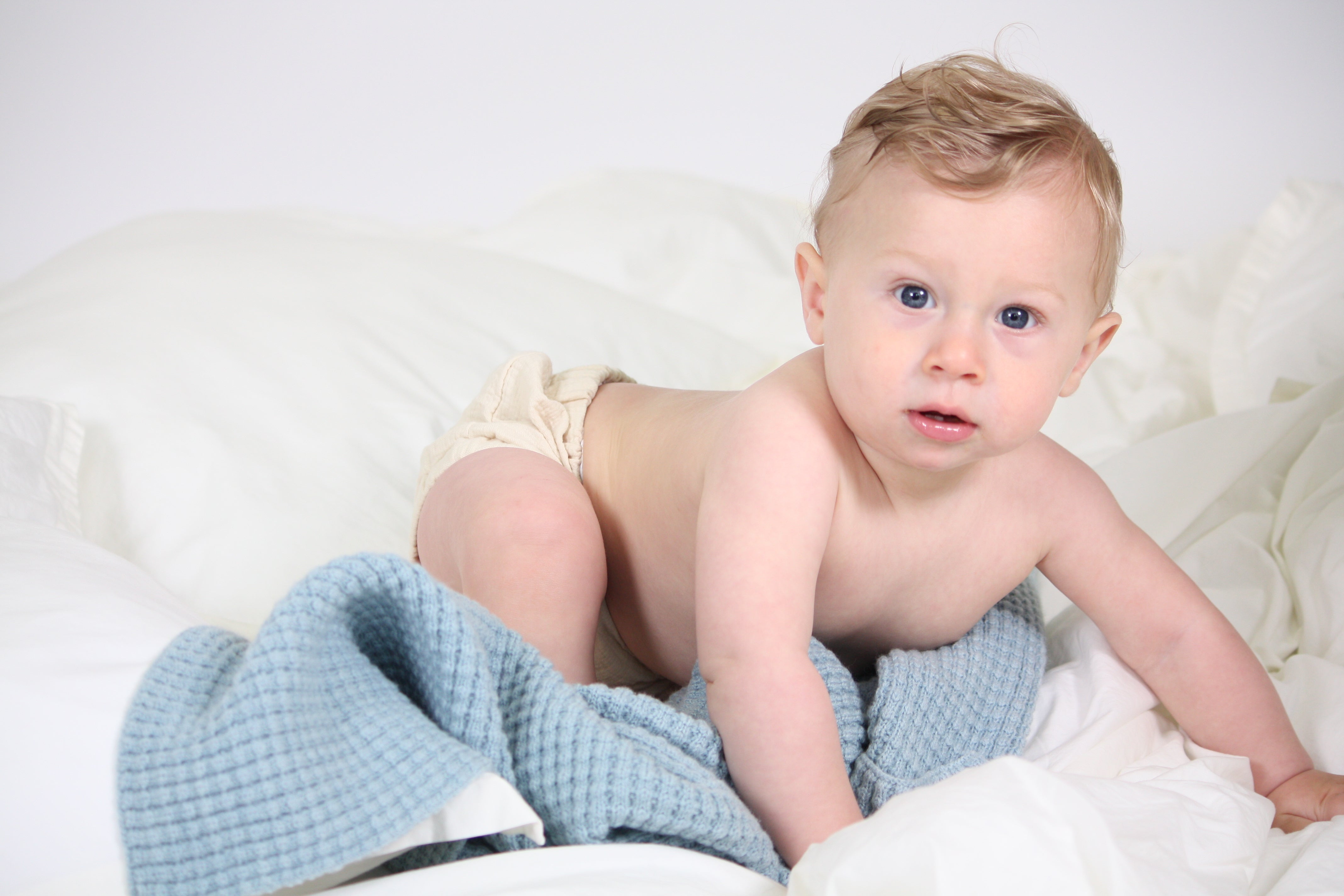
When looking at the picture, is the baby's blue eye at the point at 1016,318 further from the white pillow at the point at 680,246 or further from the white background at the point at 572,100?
the white background at the point at 572,100

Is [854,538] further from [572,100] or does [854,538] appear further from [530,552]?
[572,100]

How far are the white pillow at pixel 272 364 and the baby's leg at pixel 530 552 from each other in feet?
0.67

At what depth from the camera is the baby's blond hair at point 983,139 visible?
32.4 inches

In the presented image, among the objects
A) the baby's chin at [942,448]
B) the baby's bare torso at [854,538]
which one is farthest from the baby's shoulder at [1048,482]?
the baby's chin at [942,448]

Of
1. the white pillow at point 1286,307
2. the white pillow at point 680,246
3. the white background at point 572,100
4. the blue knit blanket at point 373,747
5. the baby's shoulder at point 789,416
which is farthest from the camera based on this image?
the white background at point 572,100

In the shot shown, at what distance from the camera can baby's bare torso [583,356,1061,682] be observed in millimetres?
963

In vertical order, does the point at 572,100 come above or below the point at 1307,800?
above

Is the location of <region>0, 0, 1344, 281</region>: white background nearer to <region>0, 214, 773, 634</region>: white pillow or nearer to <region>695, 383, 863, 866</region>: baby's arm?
<region>0, 214, 773, 634</region>: white pillow

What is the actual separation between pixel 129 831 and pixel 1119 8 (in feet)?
8.75

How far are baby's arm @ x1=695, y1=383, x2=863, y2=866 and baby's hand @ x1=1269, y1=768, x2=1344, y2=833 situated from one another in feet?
1.22

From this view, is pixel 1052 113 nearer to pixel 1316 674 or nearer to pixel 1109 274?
pixel 1109 274

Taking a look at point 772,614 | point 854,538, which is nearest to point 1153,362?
point 854,538

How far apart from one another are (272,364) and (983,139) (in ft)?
2.95

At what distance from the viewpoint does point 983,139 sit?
827 millimetres
